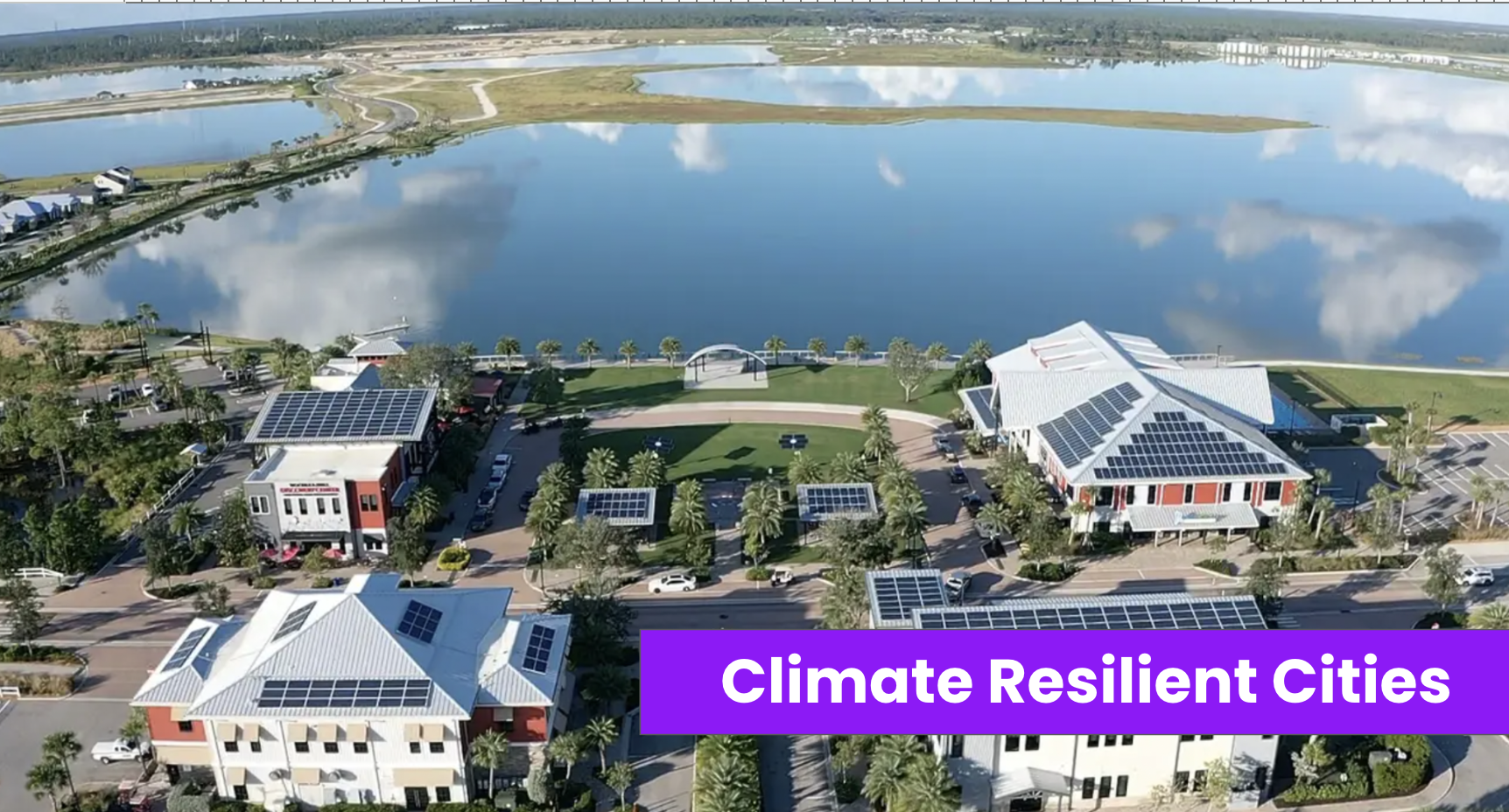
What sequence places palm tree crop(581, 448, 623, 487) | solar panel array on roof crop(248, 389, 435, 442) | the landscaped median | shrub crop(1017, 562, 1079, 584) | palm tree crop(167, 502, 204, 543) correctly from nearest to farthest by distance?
the landscaped median → shrub crop(1017, 562, 1079, 584) → palm tree crop(167, 502, 204, 543) → solar panel array on roof crop(248, 389, 435, 442) → palm tree crop(581, 448, 623, 487)

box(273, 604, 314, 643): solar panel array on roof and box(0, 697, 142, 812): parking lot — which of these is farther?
box(273, 604, 314, 643): solar panel array on roof


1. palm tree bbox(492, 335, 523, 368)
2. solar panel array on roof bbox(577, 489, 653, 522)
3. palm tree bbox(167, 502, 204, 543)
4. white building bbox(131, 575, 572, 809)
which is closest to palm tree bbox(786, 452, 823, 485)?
solar panel array on roof bbox(577, 489, 653, 522)

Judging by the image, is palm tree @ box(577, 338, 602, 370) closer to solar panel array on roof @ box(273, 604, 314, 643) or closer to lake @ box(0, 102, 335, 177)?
solar panel array on roof @ box(273, 604, 314, 643)

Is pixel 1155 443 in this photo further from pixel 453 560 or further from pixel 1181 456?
pixel 453 560

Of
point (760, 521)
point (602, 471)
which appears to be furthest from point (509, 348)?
point (760, 521)

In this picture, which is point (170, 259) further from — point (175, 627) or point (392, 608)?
point (392, 608)

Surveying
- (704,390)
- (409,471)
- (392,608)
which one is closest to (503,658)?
(392,608)

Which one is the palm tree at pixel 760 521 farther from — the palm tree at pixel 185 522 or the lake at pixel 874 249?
the lake at pixel 874 249
